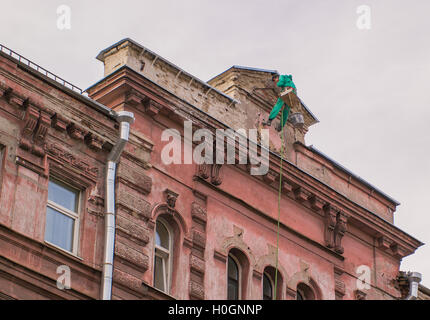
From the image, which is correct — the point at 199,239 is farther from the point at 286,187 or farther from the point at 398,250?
the point at 398,250

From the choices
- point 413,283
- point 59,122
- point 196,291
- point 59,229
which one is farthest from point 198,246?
point 413,283

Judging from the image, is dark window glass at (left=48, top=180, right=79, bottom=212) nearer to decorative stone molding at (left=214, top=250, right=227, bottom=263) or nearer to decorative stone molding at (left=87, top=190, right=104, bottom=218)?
decorative stone molding at (left=87, top=190, right=104, bottom=218)

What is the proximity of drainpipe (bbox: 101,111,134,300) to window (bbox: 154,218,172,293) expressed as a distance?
1.45 metres

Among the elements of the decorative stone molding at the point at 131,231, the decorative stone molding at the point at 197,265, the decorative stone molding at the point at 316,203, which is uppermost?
Result: the decorative stone molding at the point at 316,203

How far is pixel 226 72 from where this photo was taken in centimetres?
2755

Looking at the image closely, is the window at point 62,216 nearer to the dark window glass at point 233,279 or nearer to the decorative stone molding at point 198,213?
the decorative stone molding at point 198,213

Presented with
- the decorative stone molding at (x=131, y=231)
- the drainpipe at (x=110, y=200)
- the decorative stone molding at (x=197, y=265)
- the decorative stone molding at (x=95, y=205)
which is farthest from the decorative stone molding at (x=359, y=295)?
the decorative stone molding at (x=95, y=205)

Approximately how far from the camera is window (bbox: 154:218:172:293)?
23875mm

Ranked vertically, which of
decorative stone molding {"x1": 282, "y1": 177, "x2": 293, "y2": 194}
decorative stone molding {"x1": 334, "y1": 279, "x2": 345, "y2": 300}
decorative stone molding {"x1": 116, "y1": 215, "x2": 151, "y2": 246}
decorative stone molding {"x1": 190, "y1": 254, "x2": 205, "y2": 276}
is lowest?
decorative stone molding {"x1": 190, "y1": 254, "x2": 205, "y2": 276}

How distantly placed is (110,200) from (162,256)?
175 centimetres

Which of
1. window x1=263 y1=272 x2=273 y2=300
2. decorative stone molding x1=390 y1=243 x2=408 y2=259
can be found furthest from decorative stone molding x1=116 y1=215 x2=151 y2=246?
decorative stone molding x1=390 y1=243 x2=408 y2=259

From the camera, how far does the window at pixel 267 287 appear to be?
1022 inches

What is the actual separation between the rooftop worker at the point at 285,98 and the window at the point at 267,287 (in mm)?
3296
